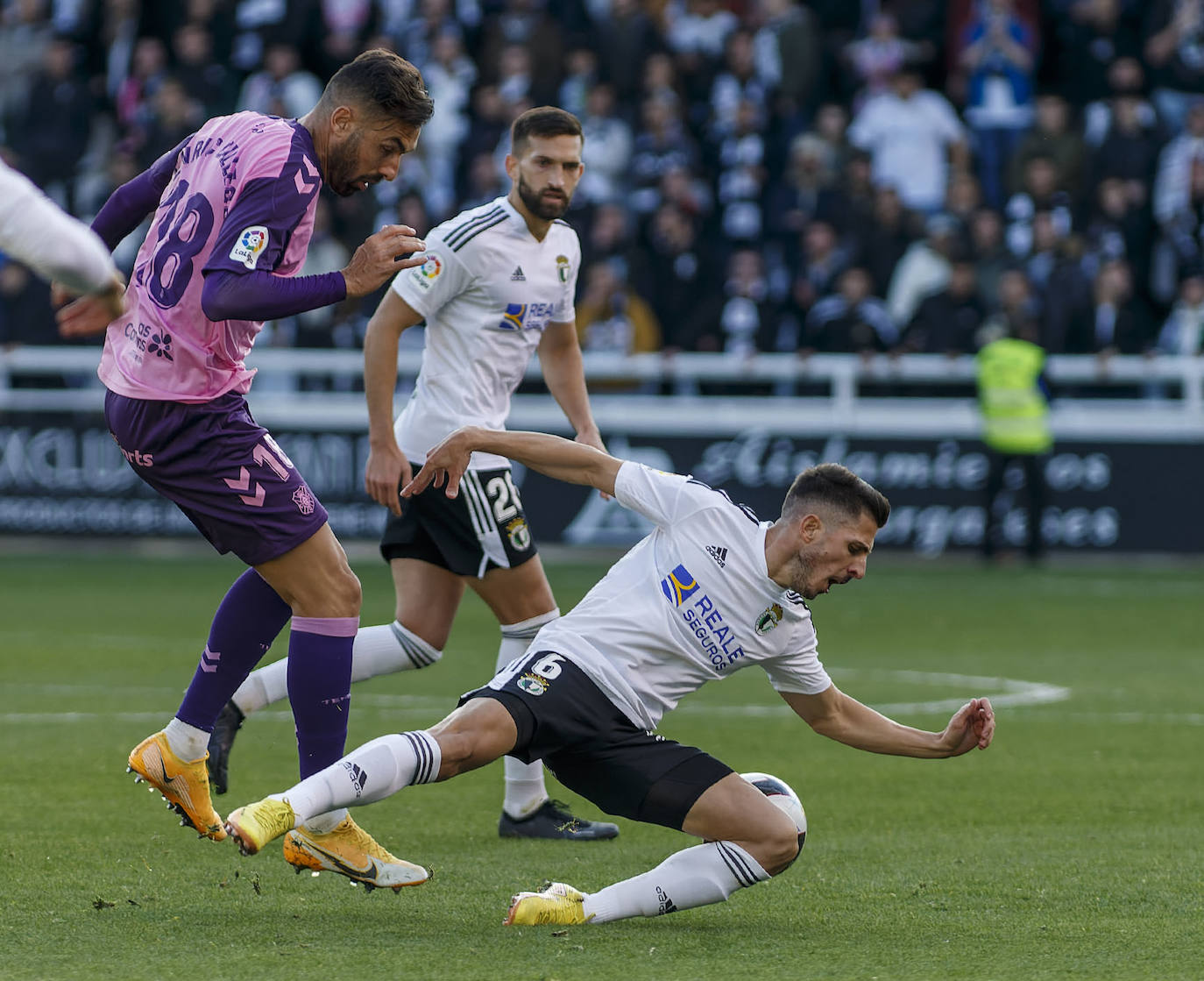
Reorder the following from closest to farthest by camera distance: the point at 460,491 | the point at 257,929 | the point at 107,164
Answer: the point at 257,929 < the point at 460,491 < the point at 107,164

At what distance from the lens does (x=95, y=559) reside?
1656 cm

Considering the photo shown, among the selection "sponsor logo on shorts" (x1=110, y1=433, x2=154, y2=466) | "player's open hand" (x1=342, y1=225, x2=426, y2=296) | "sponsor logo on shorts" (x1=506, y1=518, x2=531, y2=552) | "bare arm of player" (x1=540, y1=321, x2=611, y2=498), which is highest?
"player's open hand" (x1=342, y1=225, x2=426, y2=296)

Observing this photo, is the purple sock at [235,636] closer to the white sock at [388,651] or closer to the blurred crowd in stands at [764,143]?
the white sock at [388,651]

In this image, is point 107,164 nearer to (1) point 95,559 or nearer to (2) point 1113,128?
(1) point 95,559

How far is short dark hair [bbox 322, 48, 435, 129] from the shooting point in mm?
5004

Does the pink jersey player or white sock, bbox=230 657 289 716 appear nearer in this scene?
the pink jersey player

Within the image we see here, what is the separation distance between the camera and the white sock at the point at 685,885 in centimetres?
476

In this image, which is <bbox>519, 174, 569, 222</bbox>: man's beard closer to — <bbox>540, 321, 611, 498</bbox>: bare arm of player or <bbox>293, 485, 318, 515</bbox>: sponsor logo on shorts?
<bbox>540, 321, 611, 498</bbox>: bare arm of player

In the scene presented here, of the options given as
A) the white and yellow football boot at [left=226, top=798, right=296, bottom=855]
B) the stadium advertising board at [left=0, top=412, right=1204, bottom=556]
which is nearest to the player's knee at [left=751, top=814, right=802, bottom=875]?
the white and yellow football boot at [left=226, top=798, right=296, bottom=855]

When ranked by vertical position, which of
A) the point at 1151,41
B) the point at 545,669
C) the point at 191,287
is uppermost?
the point at 1151,41

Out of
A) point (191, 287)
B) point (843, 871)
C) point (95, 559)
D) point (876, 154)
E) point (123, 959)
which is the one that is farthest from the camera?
point (876, 154)

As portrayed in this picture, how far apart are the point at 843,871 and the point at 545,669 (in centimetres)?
129

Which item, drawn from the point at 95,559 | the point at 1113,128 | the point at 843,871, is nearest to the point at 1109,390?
the point at 1113,128

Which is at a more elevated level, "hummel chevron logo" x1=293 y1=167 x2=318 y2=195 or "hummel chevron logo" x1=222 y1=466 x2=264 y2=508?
"hummel chevron logo" x1=293 y1=167 x2=318 y2=195
